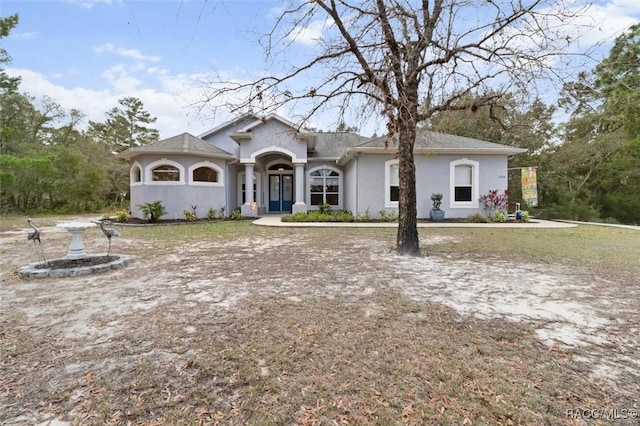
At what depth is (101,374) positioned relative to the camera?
97.5 inches

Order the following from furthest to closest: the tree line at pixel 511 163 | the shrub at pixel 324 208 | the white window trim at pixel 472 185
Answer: the tree line at pixel 511 163 → the shrub at pixel 324 208 → the white window trim at pixel 472 185

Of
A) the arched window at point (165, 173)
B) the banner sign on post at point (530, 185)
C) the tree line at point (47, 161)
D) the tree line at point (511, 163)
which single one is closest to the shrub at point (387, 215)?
the banner sign on post at point (530, 185)

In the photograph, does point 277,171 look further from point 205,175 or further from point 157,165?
point 157,165

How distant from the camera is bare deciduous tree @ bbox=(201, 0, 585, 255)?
235 inches

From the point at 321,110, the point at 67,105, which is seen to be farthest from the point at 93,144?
the point at 321,110

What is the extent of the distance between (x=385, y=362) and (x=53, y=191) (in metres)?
24.3

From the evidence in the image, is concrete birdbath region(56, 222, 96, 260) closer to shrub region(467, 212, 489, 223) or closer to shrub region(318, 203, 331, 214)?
shrub region(318, 203, 331, 214)

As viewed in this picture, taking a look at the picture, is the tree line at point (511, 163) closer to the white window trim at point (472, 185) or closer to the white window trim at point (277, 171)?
the white window trim at point (472, 185)

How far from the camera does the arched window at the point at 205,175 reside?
1490 centimetres

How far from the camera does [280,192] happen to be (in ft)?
62.6

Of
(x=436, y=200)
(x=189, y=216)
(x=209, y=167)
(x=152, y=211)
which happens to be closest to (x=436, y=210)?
(x=436, y=200)

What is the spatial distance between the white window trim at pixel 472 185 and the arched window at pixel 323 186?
5726mm

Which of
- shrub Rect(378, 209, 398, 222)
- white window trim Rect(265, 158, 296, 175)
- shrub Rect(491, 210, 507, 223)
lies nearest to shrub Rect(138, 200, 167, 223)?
white window trim Rect(265, 158, 296, 175)

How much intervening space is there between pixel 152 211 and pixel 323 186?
8387 mm
